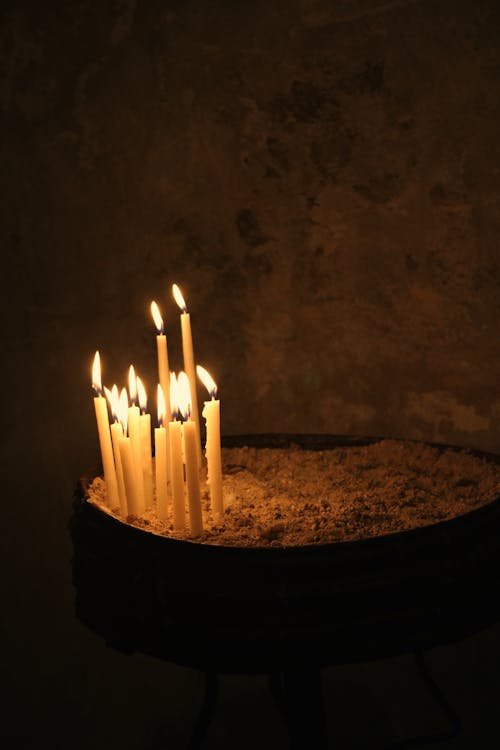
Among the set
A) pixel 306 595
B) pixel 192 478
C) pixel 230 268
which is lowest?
pixel 306 595

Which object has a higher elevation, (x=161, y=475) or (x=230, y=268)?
(x=230, y=268)

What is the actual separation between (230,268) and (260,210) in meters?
0.18

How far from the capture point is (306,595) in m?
0.97

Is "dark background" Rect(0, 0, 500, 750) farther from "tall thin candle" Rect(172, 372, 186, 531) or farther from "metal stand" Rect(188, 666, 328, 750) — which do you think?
"tall thin candle" Rect(172, 372, 186, 531)

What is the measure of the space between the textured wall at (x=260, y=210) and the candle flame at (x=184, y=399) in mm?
916

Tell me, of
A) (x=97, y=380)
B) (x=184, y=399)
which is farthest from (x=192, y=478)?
(x=97, y=380)

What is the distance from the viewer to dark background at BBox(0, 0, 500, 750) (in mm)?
1953

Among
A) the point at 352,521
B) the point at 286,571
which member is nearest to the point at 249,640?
the point at 286,571

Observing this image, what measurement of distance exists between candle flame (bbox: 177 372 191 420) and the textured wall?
0.92 m

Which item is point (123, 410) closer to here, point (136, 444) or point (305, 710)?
point (136, 444)

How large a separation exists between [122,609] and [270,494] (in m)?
0.38

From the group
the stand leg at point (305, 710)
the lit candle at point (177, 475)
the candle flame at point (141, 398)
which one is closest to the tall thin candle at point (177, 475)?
the lit candle at point (177, 475)

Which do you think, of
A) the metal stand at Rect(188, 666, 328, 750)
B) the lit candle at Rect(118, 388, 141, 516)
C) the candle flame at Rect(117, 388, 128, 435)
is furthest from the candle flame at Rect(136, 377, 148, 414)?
the metal stand at Rect(188, 666, 328, 750)

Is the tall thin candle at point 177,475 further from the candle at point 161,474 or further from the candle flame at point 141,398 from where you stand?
the candle flame at point 141,398
